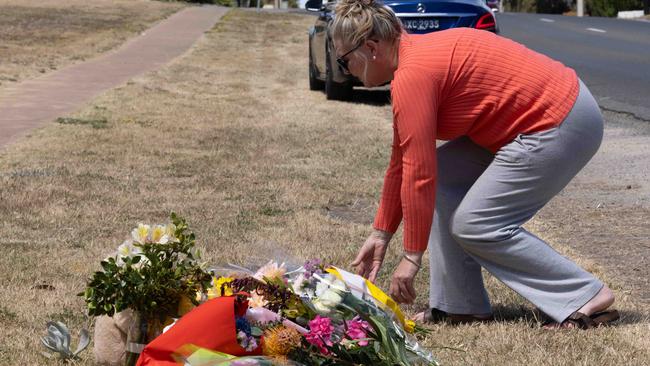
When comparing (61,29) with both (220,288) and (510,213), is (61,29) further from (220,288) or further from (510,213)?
(220,288)

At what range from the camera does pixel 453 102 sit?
14.0ft

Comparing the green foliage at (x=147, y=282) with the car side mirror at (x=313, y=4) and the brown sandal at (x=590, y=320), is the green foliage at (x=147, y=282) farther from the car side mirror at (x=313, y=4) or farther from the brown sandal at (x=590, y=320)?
the car side mirror at (x=313, y=4)

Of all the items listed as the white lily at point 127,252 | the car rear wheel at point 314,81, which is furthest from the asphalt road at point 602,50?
the white lily at point 127,252

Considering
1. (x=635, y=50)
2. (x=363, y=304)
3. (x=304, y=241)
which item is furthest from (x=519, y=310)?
(x=635, y=50)

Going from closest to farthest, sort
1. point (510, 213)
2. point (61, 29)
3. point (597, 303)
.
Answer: point (510, 213) < point (597, 303) < point (61, 29)

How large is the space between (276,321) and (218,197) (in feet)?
12.8

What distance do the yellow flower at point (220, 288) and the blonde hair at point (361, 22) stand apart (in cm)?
98

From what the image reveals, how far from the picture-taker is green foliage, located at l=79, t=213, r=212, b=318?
12.6ft

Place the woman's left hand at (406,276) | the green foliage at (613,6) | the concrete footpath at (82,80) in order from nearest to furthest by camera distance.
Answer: the woman's left hand at (406,276) < the concrete footpath at (82,80) < the green foliage at (613,6)

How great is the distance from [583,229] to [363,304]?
123 inches

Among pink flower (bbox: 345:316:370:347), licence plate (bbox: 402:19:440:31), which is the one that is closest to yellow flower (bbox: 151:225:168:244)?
pink flower (bbox: 345:316:370:347)

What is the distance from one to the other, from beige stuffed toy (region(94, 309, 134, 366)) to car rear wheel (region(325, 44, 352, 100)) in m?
9.75

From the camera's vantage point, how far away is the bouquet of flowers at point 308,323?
3.68m

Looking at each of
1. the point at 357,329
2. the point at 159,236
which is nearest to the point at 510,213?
the point at 357,329
